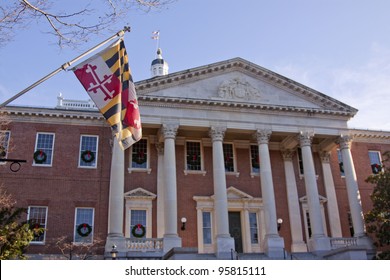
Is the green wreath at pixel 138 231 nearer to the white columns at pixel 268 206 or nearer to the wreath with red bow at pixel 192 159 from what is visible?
the wreath with red bow at pixel 192 159

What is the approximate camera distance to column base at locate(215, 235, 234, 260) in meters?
25.2

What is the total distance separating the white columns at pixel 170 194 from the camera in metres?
25.6

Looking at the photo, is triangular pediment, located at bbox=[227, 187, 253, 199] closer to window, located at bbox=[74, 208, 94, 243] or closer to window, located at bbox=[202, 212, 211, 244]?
window, located at bbox=[202, 212, 211, 244]

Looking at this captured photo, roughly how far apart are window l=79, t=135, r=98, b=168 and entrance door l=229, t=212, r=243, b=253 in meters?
10.1

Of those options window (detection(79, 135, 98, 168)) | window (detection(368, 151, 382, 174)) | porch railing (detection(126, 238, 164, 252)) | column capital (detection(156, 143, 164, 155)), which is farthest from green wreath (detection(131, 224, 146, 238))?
window (detection(368, 151, 382, 174))

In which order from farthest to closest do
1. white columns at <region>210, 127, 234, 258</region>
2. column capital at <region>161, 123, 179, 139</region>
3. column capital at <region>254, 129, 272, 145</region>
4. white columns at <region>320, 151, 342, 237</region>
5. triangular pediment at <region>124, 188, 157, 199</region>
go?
white columns at <region>320, 151, 342, 237</region> → column capital at <region>254, 129, 272, 145</region> → triangular pediment at <region>124, 188, 157, 199</region> → column capital at <region>161, 123, 179, 139</region> → white columns at <region>210, 127, 234, 258</region>

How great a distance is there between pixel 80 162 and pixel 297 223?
50.8ft

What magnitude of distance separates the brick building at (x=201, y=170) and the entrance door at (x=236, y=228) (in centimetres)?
7

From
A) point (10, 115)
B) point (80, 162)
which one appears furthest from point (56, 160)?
point (10, 115)

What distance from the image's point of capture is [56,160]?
29.3 m

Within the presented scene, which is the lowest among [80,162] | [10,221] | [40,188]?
[10,221]

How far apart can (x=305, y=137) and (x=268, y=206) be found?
5911mm

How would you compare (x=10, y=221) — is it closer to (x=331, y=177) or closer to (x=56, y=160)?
(x=56, y=160)

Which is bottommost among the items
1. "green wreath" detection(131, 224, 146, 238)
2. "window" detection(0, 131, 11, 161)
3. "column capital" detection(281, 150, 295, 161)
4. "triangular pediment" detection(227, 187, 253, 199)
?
"green wreath" detection(131, 224, 146, 238)
